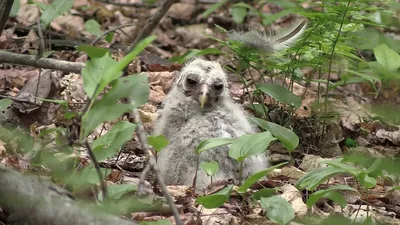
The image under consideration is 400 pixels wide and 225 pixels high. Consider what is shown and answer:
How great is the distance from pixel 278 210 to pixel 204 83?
210cm

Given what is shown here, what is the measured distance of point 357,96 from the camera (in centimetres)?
793

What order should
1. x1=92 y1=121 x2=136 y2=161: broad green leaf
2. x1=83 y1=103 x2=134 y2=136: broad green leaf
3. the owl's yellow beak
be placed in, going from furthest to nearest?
the owl's yellow beak
x1=92 y1=121 x2=136 y2=161: broad green leaf
x1=83 y1=103 x2=134 y2=136: broad green leaf

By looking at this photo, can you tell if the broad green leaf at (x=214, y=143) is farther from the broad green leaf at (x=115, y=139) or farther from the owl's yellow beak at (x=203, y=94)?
the owl's yellow beak at (x=203, y=94)

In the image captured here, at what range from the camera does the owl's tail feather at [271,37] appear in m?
5.62

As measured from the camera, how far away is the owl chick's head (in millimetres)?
5586

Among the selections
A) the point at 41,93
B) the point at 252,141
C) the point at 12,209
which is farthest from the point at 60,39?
the point at 12,209

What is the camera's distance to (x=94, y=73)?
3172 mm

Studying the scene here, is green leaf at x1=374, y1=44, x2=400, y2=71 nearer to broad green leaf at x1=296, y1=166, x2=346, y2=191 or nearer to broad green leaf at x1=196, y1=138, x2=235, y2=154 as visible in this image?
broad green leaf at x1=296, y1=166, x2=346, y2=191

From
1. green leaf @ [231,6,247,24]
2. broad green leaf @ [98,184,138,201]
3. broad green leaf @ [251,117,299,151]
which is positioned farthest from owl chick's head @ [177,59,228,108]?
green leaf @ [231,6,247,24]

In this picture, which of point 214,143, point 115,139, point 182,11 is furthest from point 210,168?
point 182,11

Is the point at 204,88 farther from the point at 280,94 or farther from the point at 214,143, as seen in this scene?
the point at 214,143

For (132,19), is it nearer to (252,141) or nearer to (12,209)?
(252,141)

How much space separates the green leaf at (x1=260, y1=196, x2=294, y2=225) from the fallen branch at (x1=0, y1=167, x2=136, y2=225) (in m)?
0.91

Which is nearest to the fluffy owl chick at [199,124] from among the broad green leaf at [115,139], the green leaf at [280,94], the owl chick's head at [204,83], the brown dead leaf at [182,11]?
the owl chick's head at [204,83]
